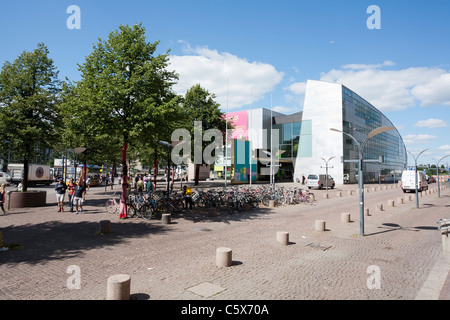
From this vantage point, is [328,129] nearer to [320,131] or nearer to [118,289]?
[320,131]

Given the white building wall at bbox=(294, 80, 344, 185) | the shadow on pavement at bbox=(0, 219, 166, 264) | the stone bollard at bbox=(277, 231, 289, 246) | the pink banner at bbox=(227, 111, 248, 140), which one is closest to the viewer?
the shadow on pavement at bbox=(0, 219, 166, 264)

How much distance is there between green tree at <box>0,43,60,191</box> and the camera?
14.9 m

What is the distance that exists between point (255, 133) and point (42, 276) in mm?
52578

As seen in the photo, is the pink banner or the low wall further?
the pink banner

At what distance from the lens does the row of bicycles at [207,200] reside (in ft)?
43.7

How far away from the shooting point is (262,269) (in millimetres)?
6539

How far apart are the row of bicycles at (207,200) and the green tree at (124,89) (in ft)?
3.19

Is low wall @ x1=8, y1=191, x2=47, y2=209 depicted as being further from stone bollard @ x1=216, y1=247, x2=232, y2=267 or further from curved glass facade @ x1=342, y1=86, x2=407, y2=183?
curved glass facade @ x1=342, y1=86, x2=407, y2=183

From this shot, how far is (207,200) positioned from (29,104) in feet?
37.5

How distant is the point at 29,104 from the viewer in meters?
15.1

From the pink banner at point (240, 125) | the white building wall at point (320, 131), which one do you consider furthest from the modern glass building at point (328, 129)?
the pink banner at point (240, 125)

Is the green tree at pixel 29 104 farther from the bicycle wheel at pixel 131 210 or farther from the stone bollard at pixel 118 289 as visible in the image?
the stone bollard at pixel 118 289

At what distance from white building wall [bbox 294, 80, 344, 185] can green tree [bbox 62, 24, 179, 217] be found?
42.1m

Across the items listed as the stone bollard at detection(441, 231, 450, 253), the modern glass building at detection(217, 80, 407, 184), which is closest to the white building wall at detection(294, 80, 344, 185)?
the modern glass building at detection(217, 80, 407, 184)
